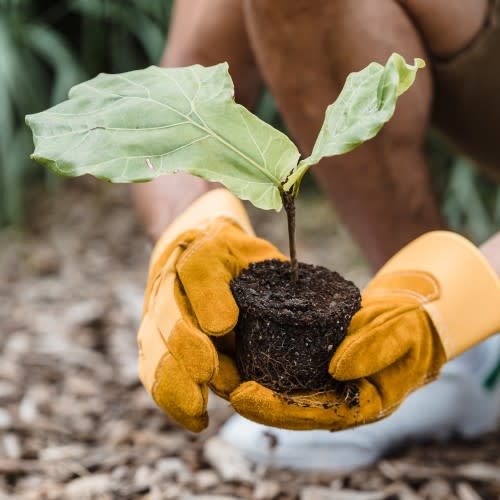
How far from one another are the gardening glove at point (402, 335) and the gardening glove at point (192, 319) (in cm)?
6

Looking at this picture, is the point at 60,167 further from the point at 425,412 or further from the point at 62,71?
the point at 62,71

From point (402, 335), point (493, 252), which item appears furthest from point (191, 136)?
point (493, 252)

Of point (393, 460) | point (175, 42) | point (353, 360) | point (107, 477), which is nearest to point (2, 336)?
point (107, 477)

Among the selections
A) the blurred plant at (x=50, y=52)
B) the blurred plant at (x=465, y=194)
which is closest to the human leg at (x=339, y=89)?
the blurred plant at (x=465, y=194)

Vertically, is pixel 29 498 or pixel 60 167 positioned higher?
pixel 60 167

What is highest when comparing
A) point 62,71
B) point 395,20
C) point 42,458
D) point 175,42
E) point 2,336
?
point 395,20

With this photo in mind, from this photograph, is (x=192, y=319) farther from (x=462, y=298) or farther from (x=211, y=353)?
(x=462, y=298)

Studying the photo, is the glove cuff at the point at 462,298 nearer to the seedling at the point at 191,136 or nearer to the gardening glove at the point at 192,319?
the seedling at the point at 191,136

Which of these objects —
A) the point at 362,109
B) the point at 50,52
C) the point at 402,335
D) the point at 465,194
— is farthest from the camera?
the point at 50,52

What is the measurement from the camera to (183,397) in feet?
2.76

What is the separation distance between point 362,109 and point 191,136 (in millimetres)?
198

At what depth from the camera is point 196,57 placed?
1.42m

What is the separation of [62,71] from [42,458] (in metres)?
1.68

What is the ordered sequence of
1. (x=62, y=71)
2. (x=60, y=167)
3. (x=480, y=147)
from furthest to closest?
(x=62, y=71)
(x=480, y=147)
(x=60, y=167)
